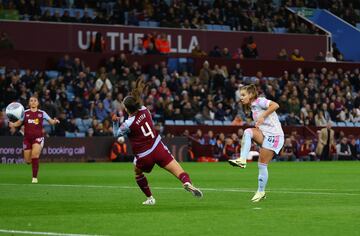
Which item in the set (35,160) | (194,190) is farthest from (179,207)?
(35,160)

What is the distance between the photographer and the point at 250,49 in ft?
166

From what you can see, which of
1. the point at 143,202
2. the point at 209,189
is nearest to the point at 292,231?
the point at 143,202

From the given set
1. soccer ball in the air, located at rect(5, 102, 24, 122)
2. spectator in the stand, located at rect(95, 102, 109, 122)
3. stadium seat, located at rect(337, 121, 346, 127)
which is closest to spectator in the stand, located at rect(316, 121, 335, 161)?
stadium seat, located at rect(337, 121, 346, 127)

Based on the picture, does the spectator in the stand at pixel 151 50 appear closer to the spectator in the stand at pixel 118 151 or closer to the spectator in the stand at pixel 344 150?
the spectator in the stand at pixel 118 151

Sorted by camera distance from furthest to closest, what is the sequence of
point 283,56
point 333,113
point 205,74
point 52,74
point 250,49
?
point 283,56 → point 250,49 → point 333,113 → point 205,74 → point 52,74

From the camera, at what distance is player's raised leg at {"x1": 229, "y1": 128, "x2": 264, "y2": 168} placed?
16797 mm

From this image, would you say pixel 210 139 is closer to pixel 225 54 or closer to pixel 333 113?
pixel 225 54

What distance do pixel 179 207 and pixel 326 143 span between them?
30402 mm

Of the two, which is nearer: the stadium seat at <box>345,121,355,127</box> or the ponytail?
the ponytail

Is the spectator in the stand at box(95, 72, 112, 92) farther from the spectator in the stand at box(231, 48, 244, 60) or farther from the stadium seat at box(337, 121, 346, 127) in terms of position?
the stadium seat at box(337, 121, 346, 127)

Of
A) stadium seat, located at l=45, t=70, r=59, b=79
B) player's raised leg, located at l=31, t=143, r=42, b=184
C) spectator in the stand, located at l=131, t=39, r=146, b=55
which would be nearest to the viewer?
player's raised leg, located at l=31, t=143, r=42, b=184

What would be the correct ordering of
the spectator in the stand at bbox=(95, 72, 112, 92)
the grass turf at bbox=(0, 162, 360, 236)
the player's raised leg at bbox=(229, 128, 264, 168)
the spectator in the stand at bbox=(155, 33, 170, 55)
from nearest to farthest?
the grass turf at bbox=(0, 162, 360, 236) → the player's raised leg at bbox=(229, 128, 264, 168) → the spectator in the stand at bbox=(95, 72, 112, 92) → the spectator in the stand at bbox=(155, 33, 170, 55)

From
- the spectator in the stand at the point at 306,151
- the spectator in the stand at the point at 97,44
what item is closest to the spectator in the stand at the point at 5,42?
the spectator in the stand at the point at 97,44

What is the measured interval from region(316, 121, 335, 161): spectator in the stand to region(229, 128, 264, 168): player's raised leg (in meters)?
27.7
